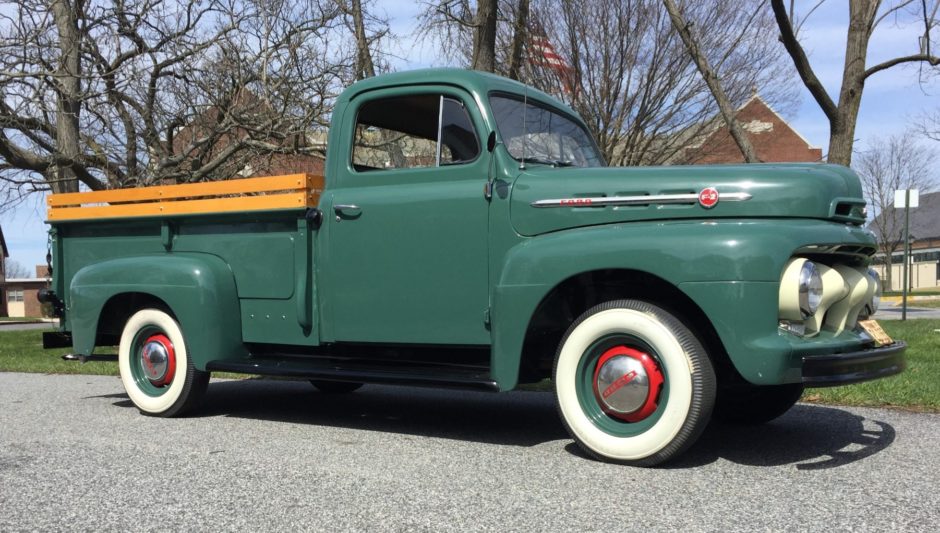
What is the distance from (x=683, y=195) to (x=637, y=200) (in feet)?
0.76

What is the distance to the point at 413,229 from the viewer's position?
4.76 metres

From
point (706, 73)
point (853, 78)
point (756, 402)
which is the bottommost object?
point (756, 402)

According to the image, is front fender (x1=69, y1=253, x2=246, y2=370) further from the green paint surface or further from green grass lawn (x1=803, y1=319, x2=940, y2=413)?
green grass lawn (x1=803, y1=319, x2=940, y2=413)

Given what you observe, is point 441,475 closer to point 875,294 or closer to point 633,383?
point 633,383

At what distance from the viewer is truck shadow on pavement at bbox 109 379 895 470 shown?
422cm

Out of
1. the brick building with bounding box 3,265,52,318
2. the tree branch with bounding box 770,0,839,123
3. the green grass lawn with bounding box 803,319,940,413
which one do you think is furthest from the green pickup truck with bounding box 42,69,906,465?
the brick building with bounding box 3,265,52,318

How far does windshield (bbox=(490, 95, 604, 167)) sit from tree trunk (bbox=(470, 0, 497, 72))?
17.5 ft

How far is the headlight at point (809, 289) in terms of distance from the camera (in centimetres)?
366

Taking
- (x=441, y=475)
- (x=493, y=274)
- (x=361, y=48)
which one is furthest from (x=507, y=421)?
(x=361, y=48)

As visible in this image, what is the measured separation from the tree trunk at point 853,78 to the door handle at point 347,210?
6309mm

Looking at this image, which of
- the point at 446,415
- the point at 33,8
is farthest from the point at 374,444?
the point at 33,8

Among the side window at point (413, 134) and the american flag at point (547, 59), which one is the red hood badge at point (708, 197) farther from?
the american flag at point (547, 59)

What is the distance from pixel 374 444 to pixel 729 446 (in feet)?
6.47

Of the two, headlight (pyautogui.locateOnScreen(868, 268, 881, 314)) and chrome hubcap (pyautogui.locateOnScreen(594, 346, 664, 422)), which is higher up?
headlight (pyautogui.locateOnScreen(868, 268, 881, 314))
